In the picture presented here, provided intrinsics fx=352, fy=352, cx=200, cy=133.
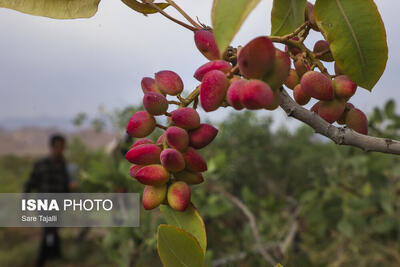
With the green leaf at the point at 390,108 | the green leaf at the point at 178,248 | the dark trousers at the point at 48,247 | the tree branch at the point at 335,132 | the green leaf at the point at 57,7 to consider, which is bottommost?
the dark trousers at the point at 48,247

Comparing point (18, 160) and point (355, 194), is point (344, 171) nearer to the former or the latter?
point (355, 194)

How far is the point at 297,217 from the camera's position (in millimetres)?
2201

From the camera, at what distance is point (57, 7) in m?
0.40

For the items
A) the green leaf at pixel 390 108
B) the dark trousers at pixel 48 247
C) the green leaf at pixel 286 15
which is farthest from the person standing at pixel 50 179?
the green leaf at pixel 286 15

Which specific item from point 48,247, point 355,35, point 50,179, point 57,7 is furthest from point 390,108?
point 48,247

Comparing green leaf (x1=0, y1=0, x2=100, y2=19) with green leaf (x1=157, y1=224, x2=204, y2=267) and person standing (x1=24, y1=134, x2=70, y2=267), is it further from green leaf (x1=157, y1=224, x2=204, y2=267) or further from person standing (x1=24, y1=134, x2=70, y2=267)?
person standing (x1=24, y1=134, x2=70, y2=267)

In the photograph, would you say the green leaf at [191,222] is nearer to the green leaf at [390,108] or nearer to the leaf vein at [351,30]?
the leaf vein at [351,30]

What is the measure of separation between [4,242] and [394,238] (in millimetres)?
3697

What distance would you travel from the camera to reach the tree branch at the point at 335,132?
328mm

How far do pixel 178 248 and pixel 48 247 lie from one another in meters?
3.55

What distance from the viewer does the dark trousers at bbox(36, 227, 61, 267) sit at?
3.38 metres

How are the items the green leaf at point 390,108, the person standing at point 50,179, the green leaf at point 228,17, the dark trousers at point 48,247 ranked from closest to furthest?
the green leaf at point 228,17
the green leaf at point 390,108
the person standing at point 50,179
the dark trousers at point 48,247

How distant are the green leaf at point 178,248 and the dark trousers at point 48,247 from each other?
3476 millimetres

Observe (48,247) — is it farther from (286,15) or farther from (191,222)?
(286,15)
